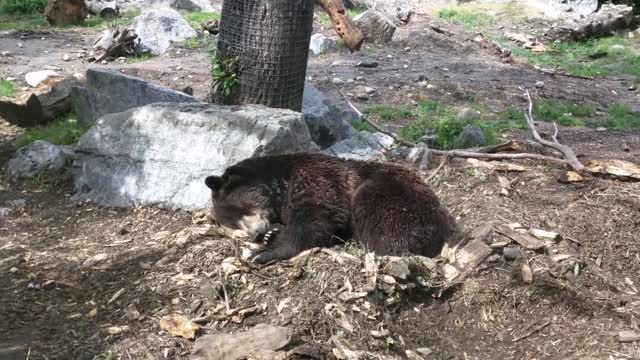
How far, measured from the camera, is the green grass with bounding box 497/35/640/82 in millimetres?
13766

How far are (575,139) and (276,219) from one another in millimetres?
4825

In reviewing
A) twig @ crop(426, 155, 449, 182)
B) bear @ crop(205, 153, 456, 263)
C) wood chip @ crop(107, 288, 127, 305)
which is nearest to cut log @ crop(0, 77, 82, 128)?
bear @ crop(205, 153, 456, 263)

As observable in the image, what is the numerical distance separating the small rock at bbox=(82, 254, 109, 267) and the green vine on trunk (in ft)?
7.98

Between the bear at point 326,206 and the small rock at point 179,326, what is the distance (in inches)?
34.0

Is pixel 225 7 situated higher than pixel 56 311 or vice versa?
pixel 225 7

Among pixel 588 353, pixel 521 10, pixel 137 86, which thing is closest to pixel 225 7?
pixel 137 86

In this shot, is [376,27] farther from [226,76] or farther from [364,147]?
[226,76]

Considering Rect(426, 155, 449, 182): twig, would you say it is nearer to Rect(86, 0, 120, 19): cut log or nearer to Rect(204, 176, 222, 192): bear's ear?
Rect(204, 176, 222, 192): bear's ear

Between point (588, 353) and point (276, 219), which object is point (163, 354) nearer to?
point (276, 219)

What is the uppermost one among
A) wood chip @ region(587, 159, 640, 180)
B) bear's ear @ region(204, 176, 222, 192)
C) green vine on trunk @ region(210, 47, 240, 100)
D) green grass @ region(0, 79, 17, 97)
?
green vine on trunk @ region(210, 47, 240, 100)

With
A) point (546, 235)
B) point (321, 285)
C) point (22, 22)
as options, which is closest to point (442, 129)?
point (546, 235)

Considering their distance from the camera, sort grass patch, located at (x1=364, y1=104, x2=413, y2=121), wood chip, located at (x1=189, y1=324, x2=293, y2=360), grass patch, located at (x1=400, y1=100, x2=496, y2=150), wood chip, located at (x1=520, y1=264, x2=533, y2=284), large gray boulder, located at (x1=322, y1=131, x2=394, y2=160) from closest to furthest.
Result: wood chip, located at (x1=189, y1=324, x2=293, y2=360) < wood chip, located at (x1=520, y1=264, x2=533, y2=284) < large gray boulder, located at (x1=322, y1=131, x2=394, y2=160) < grass patch, located at (x1=400, y1=100, x2=496, y2=150) < grass patch, located at (x1=364, y1=104, x2=413, y2=121)

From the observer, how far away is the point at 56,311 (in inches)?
178

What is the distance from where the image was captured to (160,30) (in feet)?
48.6
